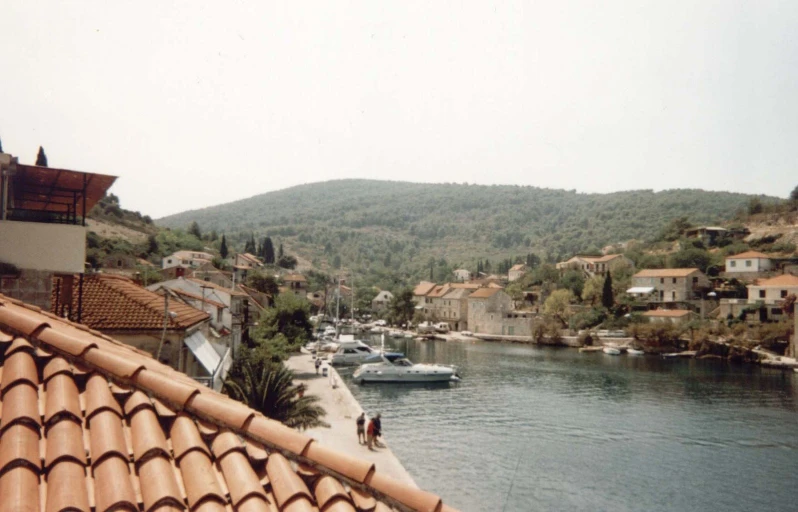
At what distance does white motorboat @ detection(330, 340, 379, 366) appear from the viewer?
5322 centimetres

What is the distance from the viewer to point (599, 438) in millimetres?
29375

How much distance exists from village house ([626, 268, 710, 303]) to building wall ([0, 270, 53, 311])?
8811 centimetres

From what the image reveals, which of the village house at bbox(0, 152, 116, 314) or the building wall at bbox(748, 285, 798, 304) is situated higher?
the village house at bbox(0, 152, 116, 314)

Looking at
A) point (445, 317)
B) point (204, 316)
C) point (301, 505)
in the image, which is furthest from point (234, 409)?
point (445, 317)

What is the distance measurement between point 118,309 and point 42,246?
258 inches

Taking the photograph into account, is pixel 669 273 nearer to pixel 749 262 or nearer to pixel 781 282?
pixel 749 262

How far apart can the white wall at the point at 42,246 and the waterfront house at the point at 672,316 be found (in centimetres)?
7537

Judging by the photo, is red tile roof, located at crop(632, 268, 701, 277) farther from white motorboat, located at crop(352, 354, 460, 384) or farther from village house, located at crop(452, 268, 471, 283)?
village house, located at crop(452, 268, 471, 283)

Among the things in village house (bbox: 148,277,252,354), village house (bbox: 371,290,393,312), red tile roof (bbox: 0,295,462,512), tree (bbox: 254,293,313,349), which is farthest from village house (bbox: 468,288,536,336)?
red tile roof (bbox: 0,295,462,512)

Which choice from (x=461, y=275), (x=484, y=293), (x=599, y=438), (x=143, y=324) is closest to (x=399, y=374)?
(x=599, y=438)

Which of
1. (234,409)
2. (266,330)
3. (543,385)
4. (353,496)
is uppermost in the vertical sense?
(234,409)

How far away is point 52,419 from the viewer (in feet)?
10.4

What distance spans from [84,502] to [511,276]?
469 ft

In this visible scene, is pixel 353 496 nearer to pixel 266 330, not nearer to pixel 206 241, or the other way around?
pixel 266 330
